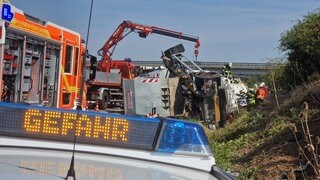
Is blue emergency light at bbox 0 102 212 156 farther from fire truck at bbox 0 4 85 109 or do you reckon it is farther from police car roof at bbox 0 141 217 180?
fire truck at bbox 0 4 85 109

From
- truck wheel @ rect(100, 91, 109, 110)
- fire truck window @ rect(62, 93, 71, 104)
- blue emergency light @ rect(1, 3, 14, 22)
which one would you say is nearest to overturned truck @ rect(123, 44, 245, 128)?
fire truck window @ rect(62, 93, 71, 104)

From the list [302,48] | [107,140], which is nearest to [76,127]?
[107,140]

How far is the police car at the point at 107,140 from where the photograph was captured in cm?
271

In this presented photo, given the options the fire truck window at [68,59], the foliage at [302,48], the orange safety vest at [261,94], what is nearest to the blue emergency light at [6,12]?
the fire truck window at [68,59]

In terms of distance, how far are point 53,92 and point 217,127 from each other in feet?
21.1

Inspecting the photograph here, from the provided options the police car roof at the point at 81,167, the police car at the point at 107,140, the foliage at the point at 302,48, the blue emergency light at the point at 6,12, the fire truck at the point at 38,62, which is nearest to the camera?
the police car roof at the point at 81,167

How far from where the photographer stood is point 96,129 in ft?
9.29

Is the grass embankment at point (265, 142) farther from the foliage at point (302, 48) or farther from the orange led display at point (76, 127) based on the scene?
the orange led display at point (76, 127)

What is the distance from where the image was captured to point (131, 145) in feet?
9.18

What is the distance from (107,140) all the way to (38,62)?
8.89 metres

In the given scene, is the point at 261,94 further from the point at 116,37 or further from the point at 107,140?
the point at 107,140

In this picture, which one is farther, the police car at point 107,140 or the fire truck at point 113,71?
the fire truck at point 113,71

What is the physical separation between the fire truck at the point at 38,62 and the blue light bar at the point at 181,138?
699 cm

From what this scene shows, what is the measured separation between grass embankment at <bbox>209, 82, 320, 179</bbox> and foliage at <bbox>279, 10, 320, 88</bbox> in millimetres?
2188
